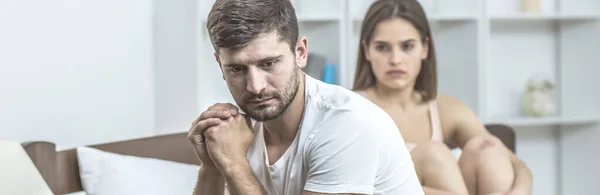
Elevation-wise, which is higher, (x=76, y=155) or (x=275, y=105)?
(x=275, y=105)

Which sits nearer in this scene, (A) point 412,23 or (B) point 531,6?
(A) point 412,23

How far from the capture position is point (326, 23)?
3.26 m

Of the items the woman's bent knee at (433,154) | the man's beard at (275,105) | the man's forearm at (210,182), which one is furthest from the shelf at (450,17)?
the man's beard at (275,105)

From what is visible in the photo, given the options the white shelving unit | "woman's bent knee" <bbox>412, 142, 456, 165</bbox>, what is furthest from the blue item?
"woman's bent knee" <bbox>412, 142, 456, 165</bbox>

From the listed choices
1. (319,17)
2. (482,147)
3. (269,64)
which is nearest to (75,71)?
(319,17)

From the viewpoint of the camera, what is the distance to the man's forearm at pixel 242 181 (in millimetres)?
1755

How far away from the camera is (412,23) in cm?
278

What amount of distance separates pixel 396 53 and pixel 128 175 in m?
0.82

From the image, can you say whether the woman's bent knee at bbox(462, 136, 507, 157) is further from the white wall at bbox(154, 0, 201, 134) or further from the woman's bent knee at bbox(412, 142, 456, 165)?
the white wall at bbox(154, 0, 201, 134)

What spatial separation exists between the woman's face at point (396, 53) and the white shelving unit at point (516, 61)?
42cm

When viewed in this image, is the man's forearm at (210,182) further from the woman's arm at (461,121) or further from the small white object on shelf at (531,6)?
the small white object on shelf at (531,6)

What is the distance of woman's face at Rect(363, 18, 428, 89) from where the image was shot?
8.95ft

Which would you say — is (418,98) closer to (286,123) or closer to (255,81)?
(286,123)

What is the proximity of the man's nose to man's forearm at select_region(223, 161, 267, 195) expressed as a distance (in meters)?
0.16
